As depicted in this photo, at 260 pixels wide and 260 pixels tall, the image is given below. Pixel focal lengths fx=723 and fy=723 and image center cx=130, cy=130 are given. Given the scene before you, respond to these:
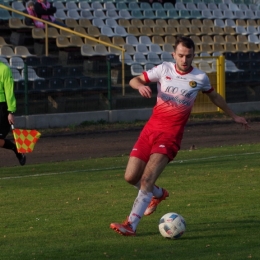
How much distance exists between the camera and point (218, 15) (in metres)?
31.2

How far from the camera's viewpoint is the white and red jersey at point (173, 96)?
7.58m

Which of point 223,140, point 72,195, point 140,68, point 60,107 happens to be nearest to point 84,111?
point 60,107

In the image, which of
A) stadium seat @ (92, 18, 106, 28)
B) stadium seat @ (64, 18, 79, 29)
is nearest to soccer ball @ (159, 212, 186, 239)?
stadium seat @ (64, 18, 79, 29)

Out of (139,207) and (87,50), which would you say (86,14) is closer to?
(87,50)

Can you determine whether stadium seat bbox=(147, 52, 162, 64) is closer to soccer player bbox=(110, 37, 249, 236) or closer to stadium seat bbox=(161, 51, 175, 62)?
stadium seat bbox=(161, 51, 175, 62)

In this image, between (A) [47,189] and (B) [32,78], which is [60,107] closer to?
(B) [32,78]

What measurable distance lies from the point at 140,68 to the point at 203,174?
39.1ft

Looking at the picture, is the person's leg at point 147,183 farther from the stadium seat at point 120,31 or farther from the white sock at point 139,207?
the stadium seat at point 120,31

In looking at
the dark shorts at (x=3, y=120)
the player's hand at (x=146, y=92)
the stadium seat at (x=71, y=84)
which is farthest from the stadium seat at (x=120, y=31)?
the player's hand at (x=146, y=92)

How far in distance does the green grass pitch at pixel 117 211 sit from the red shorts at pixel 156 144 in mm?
828

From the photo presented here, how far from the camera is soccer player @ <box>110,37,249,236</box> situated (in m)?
7.43

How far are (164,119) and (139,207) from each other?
0.96 m

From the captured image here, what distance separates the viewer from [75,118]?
2162 cm

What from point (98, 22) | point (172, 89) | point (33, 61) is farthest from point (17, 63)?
point (172, 89)
